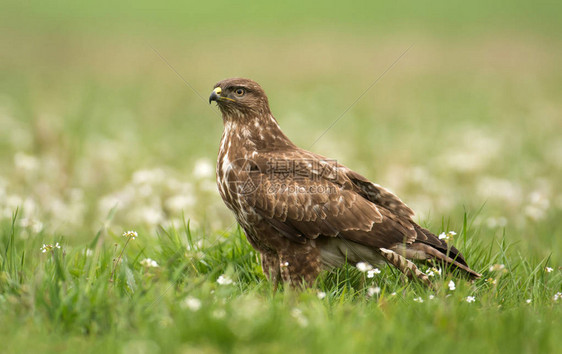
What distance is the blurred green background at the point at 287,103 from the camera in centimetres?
832

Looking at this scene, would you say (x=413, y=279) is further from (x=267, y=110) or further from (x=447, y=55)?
(x=447, y=55)

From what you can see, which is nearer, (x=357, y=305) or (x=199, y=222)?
(x=357, y=305)

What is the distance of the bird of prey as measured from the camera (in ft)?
Answer: 17.7

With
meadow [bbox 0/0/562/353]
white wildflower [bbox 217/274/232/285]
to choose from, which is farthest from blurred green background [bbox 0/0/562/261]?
white wildflower [bbox 217/274/232/285]

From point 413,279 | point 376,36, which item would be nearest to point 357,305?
point 413,279

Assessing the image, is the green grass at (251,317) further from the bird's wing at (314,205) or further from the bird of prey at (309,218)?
the bird's wing at (314,205)

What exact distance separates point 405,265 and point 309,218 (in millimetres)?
868

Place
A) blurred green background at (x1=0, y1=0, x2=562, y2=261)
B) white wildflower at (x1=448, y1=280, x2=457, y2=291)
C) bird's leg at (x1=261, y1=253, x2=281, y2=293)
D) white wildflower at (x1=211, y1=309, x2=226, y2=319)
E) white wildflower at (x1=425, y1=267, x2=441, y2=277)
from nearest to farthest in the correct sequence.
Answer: white wildflower at (x1=211, y1=309, x2=226, y2=319) → white wildflower at (x1=448, y1=280, x2=457, y2=291) → white wildflower at (x1=425, y1=267, x2=441, y2=277) → bird's leg at (x1=261, y1=253, x2=281, y2=293) → blurred green background at (x1=0, y1=0, x2=562, y2=261)

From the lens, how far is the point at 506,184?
917cm

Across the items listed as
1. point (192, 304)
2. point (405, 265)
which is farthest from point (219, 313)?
point (405, 265)

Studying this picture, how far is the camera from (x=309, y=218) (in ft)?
17.7

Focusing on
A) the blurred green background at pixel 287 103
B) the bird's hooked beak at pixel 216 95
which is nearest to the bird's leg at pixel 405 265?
the blurred green background at pixel 287 103

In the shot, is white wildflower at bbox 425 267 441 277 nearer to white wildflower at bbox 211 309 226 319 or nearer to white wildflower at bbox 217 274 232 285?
white wildflower at bbox 217 274 232 285

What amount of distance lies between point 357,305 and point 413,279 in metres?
0.90
